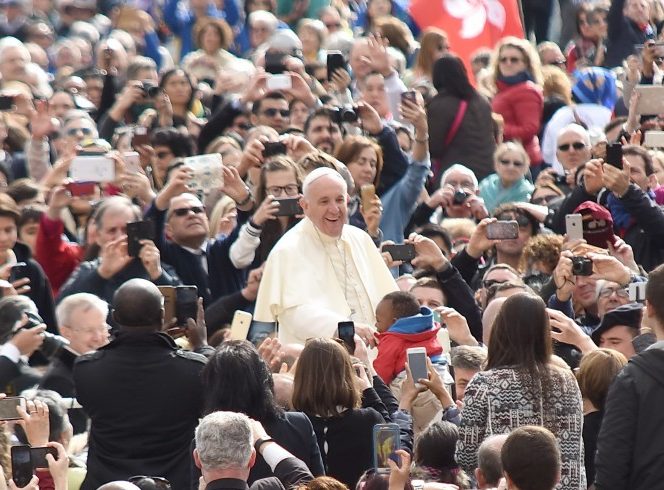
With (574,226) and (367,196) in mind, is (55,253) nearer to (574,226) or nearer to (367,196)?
(367,196)

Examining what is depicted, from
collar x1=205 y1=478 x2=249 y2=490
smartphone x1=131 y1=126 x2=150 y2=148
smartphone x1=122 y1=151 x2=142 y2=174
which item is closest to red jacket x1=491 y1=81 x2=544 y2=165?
smartphone x1=131 y1=126 x2=150 y2=148

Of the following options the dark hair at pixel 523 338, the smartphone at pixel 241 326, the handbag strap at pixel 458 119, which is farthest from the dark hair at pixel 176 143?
the dark hair at pixel 523 338

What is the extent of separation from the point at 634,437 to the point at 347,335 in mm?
1780

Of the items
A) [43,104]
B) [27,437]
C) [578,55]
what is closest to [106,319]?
[27,437]

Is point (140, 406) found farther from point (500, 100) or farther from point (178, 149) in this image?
point (500, 100)

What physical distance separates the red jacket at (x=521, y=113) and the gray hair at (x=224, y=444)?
865cm

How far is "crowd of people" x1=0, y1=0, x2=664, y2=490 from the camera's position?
7.26 meters

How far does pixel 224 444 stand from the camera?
21.3ft

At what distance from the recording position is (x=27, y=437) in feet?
24.7

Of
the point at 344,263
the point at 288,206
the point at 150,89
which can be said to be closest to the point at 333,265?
the point at 344,263

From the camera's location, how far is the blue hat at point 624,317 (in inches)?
348

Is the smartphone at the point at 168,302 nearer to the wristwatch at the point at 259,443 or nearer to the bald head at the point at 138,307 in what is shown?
the bald head at the point at 138,307

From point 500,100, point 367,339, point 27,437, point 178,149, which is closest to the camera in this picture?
point 27,437

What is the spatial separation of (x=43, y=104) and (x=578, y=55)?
6218mm
